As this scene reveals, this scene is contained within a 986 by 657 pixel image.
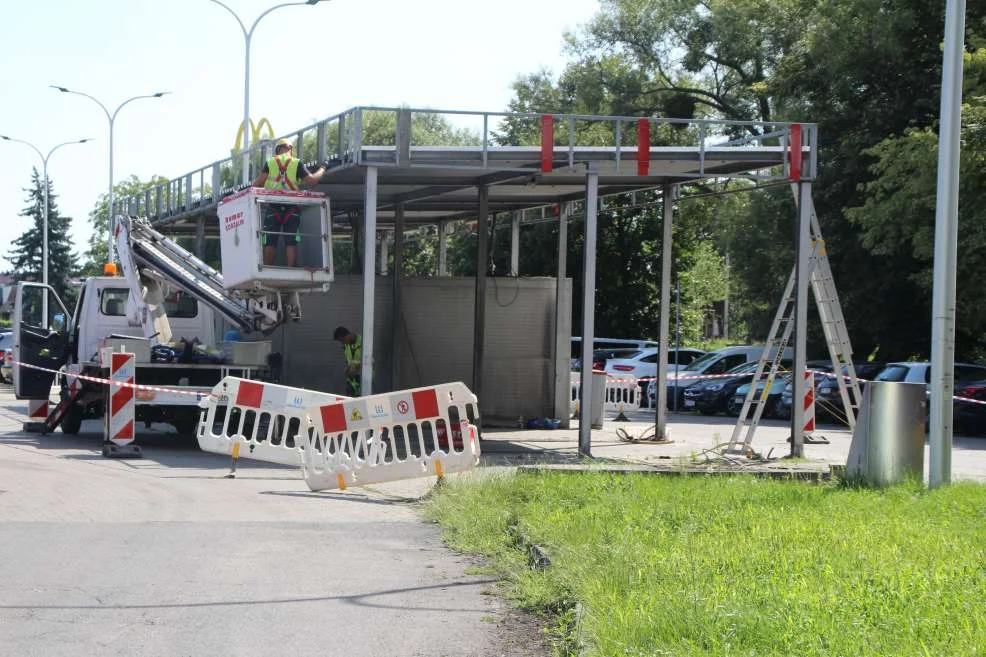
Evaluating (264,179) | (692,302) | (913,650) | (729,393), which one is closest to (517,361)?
(264,179)

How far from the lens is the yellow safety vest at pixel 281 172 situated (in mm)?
18250

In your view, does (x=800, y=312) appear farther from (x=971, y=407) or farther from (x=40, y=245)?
(x=40, y=245)

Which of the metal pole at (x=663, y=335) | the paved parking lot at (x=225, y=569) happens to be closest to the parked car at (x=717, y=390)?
the metal pole at (x=663, y=335)

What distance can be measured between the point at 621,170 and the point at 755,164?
Result: 2.01m

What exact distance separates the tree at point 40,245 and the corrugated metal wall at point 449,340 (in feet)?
159

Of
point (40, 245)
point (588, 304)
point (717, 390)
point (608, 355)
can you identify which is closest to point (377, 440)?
point (588, 304)

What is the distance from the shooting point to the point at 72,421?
68.1ft

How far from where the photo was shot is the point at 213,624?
7.35m

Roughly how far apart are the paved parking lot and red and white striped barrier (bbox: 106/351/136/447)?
2.82 feet

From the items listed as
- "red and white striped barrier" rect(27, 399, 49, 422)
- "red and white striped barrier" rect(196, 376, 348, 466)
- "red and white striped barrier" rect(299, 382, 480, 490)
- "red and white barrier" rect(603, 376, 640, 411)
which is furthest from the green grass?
"red and white barrier" rect(603, 376, 640, 411)

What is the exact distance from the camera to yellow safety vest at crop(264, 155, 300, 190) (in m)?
18.2

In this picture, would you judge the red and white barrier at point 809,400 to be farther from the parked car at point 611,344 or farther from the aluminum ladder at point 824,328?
the parked car at point 611,344

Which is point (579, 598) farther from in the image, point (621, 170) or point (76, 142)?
point (76, 142)

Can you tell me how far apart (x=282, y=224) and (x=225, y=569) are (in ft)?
32.3
